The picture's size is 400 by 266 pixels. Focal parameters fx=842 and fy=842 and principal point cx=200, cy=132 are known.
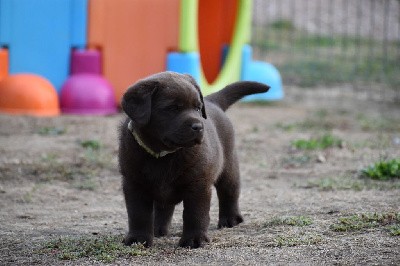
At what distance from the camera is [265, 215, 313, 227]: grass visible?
204 inches

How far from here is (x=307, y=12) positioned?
23625 mm

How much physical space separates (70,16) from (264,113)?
288cm

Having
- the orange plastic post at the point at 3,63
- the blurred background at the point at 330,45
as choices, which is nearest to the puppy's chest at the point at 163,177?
the orange plastic post at the point at 3,63

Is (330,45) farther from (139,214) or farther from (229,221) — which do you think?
(139,214)

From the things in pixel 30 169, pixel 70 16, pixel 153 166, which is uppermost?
pixel 70 16

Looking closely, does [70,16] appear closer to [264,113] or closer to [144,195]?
[264,113]

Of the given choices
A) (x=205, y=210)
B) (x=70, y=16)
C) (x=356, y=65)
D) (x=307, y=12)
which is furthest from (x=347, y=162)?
(x=307, y=12)

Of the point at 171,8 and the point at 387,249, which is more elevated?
the point at 171,8

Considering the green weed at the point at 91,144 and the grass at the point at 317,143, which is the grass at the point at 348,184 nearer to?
the grass at the point at 317,143

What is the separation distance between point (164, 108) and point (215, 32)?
803cm

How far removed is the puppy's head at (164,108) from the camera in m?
4.47

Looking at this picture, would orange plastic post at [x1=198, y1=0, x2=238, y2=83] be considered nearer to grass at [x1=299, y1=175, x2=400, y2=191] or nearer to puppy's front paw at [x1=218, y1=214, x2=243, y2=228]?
grass at [x1=299, y1=175, x2=400, y2=191]

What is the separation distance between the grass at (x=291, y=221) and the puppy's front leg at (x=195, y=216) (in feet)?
2.16

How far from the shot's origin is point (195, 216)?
473 cm
